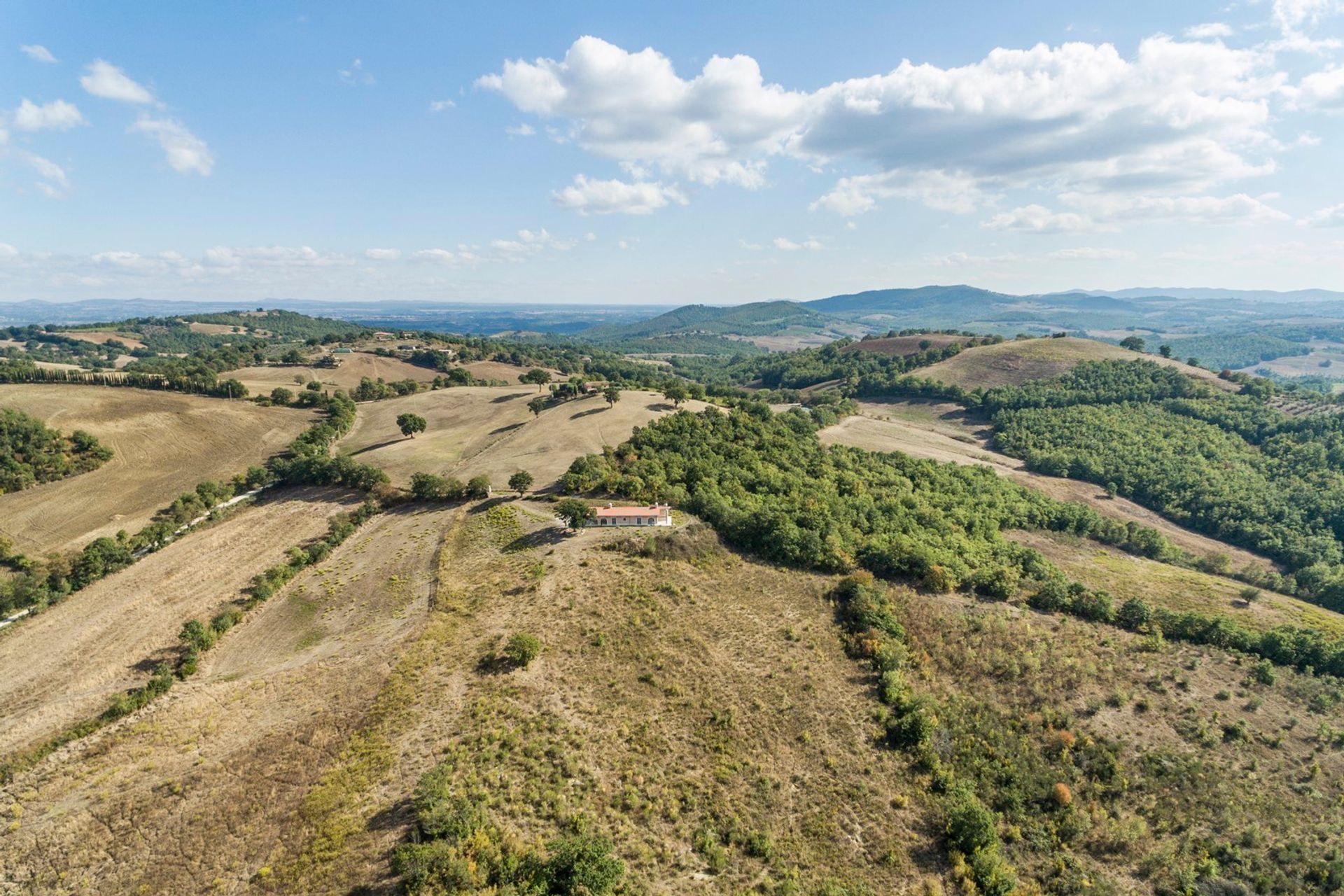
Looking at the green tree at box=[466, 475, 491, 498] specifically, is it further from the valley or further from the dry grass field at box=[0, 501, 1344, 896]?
the dry grass field at box=[0, 501, 1344, 896]

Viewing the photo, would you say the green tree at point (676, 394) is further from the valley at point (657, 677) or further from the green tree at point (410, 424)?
the green tree at point (410, 424)

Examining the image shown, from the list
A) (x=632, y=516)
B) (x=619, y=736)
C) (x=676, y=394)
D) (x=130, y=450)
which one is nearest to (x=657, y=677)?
(x=619, y=736)

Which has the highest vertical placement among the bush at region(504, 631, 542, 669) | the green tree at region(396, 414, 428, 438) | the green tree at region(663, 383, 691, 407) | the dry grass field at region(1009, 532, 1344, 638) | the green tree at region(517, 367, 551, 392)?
the green tree at region(517, 367, 551, 392)

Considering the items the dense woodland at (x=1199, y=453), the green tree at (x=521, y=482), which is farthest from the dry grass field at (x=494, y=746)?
the dense woodland at (x=1199, y=453)

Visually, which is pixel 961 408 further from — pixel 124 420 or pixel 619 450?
pixel 124 420

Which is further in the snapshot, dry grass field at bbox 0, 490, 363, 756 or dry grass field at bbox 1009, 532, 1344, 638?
dry grass field at bbox 1009, 532, 1344, 638

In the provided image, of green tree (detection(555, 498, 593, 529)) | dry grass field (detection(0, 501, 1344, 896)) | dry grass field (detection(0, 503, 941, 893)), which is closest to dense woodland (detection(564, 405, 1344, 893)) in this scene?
dry grass field (detection(0, 501, 1344, 896))
